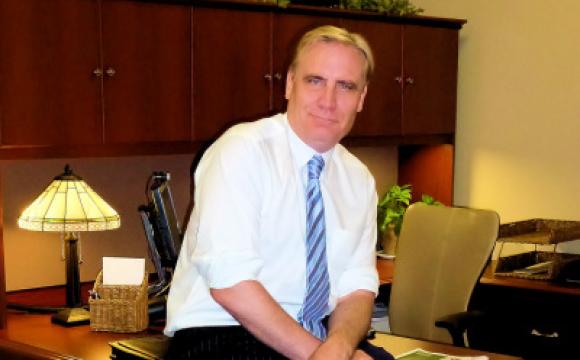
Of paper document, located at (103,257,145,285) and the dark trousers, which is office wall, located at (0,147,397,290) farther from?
the dark trousers

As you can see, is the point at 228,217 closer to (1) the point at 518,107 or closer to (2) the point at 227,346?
(2) the point at 227,346

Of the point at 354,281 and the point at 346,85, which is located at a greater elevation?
the point at 346,85

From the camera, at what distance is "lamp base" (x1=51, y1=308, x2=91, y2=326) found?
293 centimetres

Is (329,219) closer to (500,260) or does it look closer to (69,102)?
(69,102)

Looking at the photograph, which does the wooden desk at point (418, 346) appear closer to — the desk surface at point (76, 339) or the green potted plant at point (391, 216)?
the desk surface at point (76, 339)

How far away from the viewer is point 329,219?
2.23 m

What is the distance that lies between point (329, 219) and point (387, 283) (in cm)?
151

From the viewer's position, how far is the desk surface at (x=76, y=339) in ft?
8.11

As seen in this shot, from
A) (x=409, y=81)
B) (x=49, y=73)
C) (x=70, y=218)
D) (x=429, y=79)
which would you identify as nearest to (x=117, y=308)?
(x=70, y=218)

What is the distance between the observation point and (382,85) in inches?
156

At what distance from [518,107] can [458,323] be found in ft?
4.85

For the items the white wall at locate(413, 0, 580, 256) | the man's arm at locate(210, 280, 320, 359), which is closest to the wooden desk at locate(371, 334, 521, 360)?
the man's arm at locate(210, 280, 320, 359)

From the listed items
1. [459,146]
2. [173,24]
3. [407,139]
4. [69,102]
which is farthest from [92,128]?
[459,146]

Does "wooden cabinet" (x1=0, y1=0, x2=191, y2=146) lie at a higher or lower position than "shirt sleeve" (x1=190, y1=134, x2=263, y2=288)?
higher
